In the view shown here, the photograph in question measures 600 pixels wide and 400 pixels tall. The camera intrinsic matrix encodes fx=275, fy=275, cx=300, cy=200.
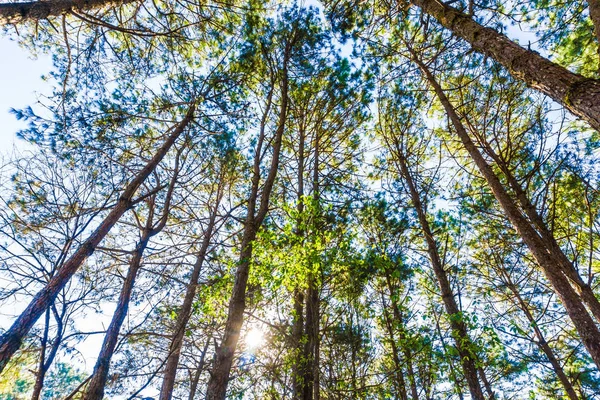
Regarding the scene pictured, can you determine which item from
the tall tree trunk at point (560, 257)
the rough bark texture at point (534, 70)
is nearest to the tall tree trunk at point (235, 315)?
the rough bark texture at point (534, 70)

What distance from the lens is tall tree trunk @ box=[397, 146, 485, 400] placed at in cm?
341

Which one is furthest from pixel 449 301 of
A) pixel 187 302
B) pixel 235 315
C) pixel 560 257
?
pixel 187 302

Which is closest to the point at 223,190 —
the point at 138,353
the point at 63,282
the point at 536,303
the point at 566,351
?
the point at 63,282

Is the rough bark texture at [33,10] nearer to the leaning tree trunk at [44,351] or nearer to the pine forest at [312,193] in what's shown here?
the pine forest at [312,193]

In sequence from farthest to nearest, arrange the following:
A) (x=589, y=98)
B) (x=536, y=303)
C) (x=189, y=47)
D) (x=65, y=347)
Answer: (x=536, y=303) → (x=189, y=47) → (x=65, y=347) → (x=589, y=98)

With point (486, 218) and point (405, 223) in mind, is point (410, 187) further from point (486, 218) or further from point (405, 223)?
point (486, 218)

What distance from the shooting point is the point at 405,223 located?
5949 millimetres

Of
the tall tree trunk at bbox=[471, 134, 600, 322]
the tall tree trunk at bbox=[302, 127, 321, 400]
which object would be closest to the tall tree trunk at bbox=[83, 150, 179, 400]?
Result: the tall tree trunk at bbox=[302, 127, 321, 400]

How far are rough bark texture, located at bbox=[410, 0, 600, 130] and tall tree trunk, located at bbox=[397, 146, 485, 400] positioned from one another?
229cm

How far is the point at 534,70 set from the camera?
2797 mm

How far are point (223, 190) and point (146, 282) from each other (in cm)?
302

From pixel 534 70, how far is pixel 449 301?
12.3ft

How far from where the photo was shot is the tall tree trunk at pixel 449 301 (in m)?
3.41

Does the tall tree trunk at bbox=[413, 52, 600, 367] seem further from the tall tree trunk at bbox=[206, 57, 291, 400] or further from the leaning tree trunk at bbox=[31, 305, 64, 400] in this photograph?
the leaning tree trunk at bbox=[31, 305, 64, 400]
